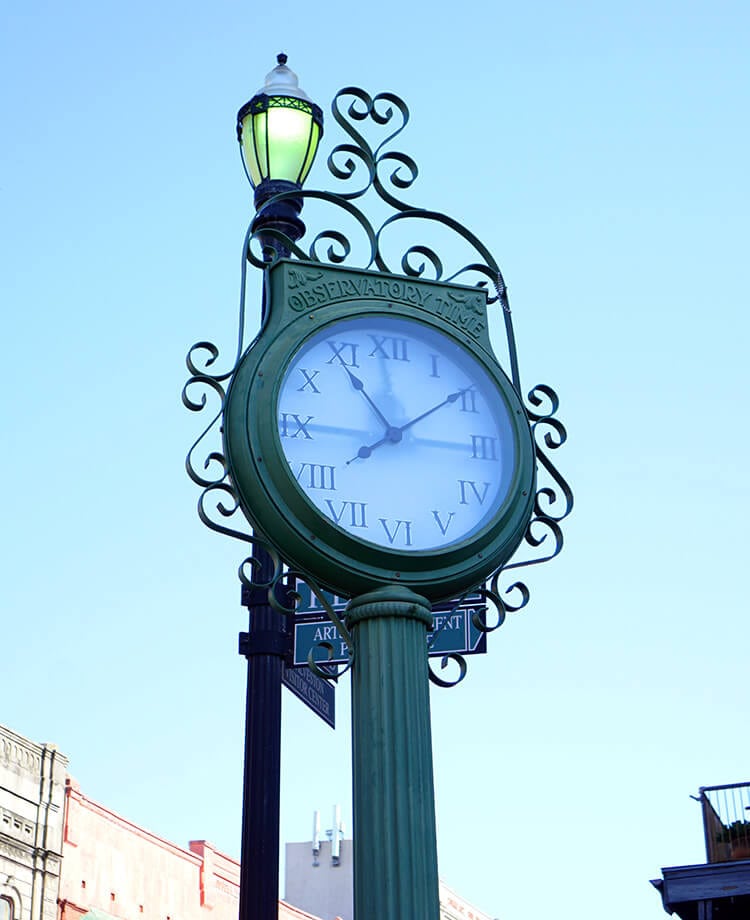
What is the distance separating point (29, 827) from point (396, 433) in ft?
64.7

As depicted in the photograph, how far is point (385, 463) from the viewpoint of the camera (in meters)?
3.36

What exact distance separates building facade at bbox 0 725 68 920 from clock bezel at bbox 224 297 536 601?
63.3 ft

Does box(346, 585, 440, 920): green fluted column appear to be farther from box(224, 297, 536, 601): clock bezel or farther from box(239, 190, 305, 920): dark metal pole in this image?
box(239, 190, 305, 920): dark metal pole

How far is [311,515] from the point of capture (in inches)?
127

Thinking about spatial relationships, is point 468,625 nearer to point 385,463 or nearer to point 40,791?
point 385,463

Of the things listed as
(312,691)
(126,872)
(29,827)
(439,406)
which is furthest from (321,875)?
(439,406)

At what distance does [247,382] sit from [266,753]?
3.40 meters

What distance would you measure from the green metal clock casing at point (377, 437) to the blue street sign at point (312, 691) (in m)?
3.37

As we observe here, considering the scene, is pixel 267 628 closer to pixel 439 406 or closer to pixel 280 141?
pixel 280 141

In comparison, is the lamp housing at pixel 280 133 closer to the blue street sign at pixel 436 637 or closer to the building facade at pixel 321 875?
the blue street sign at pixel 436 637

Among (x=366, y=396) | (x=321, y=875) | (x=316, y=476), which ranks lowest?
(x=316, y=476)

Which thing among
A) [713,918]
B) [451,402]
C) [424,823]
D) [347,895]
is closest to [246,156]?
[451,402]

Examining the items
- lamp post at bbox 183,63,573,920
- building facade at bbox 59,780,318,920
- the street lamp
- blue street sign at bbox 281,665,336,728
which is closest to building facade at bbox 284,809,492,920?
building facade at bbox 59,780,318,920

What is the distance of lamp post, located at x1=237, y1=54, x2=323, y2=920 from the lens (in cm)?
588
